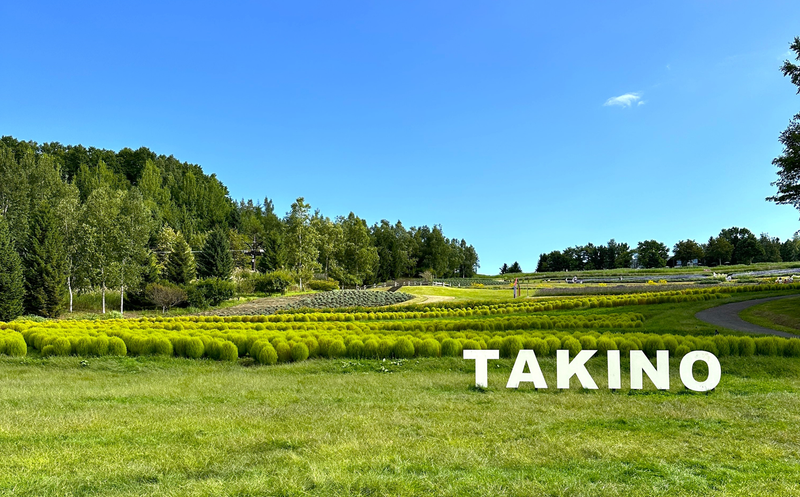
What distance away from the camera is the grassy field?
4.51m

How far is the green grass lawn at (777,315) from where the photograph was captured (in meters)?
A: 18.9

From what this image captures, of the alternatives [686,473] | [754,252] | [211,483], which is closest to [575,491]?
[686,473]

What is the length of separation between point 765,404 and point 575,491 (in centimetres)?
615

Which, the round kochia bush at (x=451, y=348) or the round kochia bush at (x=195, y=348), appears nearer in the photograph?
the round kochia bush at (x=451, y=348)

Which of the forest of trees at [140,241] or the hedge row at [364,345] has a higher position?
the forest of trees at [140,241]

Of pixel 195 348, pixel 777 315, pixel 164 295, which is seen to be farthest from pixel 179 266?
pixel 777 315

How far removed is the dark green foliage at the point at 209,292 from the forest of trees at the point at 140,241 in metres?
0.25

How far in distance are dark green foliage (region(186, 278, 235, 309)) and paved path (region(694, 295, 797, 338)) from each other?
113ft

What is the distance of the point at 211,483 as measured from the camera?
441 cm

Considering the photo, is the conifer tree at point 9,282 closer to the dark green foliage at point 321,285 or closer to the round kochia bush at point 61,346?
the round kochia bush at point 61,346

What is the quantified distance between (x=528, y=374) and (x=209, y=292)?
3585 centimetres

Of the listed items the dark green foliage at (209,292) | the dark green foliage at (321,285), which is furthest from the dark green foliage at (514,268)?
the dark green foliage at (209,292)

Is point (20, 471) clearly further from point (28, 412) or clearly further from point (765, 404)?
point (765, 404)

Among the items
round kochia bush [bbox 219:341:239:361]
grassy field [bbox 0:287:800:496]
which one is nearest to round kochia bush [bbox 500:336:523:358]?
grassy field [bbox 0:287:800:496]
